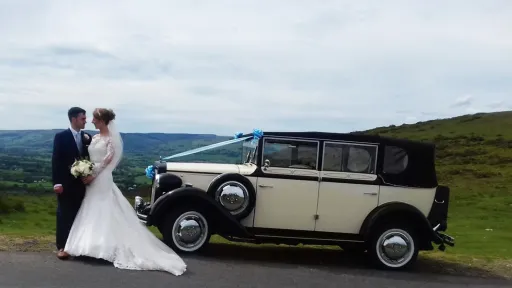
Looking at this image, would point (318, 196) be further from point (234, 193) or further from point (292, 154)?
point (234, 193)

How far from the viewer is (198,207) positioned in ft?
32.3

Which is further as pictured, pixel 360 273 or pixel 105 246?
pixel 360 273

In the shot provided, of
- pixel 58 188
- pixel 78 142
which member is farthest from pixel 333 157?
pixel 58 188

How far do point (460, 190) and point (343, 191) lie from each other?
37.9 m

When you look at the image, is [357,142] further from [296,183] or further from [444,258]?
[444,258]

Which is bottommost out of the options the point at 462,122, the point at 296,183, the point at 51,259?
the point at 51,259

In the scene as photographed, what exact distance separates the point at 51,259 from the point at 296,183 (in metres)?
3.89

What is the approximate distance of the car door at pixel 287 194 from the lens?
1011 centimetres

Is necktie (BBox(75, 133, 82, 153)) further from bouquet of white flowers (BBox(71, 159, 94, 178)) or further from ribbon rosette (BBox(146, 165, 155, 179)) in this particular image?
ribbon rosette (BBox(146, 165, 155, 179))

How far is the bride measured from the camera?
8695mm

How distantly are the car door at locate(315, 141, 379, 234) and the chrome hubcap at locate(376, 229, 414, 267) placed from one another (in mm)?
472

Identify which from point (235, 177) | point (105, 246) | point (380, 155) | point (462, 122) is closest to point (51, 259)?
point (105, 246)

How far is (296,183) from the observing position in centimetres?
1012

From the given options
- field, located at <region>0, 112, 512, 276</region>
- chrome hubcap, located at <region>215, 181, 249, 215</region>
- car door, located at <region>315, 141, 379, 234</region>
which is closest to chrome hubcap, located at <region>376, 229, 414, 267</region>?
car door, located at <region>315, 141, 379, 234</region>
